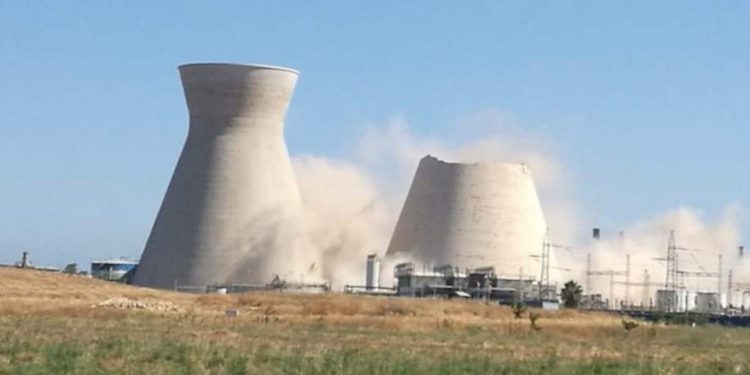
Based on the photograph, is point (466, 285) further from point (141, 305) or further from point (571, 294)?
point (141, 305)

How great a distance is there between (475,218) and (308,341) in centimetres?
4447

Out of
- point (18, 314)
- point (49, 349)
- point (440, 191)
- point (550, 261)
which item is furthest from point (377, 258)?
point (49, 349)

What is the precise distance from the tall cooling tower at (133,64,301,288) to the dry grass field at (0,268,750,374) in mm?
13917

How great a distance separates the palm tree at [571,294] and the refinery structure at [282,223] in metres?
0.62

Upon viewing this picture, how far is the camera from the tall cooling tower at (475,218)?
70875 mm

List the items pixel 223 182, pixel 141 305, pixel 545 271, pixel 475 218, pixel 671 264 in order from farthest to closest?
pixel 671 264
pixel 545 271
pixel 475 218
pixel 223 182
pixel 141 305

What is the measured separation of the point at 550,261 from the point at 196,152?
20.0m

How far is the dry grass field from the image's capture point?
1978 cm

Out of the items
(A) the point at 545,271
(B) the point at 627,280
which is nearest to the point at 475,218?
(A) the point at 545,271

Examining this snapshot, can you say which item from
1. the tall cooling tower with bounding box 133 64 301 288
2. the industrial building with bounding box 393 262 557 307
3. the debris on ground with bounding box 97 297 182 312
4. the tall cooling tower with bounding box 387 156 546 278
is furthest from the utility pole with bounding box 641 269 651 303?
the debris on ground with bounding box 97 297 182 312

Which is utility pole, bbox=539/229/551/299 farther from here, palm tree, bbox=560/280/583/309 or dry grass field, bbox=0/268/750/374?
dry grass field, bbox=0/268/750/374

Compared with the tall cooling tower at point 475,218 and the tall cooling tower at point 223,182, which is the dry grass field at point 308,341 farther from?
the tall cooling tower at point 475,218

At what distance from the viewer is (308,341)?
87.2 ft

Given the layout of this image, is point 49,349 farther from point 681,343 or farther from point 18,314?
point 681,343
